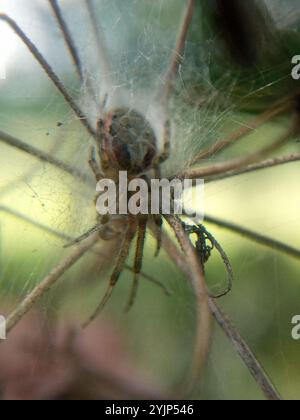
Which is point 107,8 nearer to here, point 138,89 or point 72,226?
point 138,89

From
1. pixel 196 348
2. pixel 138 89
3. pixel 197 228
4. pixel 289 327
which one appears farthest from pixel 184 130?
pixel 289 327

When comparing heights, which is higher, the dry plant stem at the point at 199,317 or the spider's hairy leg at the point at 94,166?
the spider's hairy leg at the point at 94,166

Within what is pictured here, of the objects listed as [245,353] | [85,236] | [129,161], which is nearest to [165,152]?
[129,161]

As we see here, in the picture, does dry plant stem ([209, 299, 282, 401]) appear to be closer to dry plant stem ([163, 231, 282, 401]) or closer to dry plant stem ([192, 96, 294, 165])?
dry plant stem ([163, 231, 282, 401])

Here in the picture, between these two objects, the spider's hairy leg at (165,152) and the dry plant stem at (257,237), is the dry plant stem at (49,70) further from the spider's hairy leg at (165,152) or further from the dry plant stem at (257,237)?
the dry plant stem at (257,237)

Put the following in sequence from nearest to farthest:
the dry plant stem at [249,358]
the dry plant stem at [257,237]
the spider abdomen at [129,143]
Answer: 1. the dry plant stem at [249,358]
2. the spider abdomen at [129,143]
3. the dry plant stem at [257,237]

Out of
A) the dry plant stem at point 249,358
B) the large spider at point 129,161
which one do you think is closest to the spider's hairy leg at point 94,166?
the large spider at point 129,161
